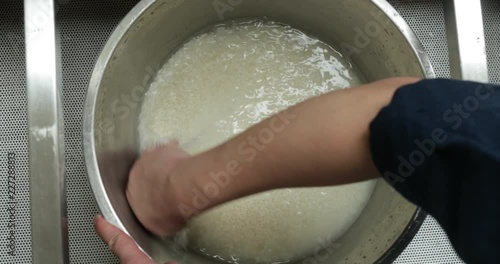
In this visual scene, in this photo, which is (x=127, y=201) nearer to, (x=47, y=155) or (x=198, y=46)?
(x=47, y=155)

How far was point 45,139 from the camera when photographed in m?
0.61

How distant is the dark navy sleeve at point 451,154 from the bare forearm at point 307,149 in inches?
0.9

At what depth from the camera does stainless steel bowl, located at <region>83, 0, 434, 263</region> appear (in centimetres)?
56

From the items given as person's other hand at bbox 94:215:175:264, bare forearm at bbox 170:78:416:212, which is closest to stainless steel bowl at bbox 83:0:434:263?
person's other hand at bbox 94:215:175:264

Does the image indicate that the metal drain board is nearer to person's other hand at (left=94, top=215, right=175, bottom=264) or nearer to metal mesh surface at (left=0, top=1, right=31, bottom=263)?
metal mesh surface at (left=0, top=1, right=31, bottom=263)

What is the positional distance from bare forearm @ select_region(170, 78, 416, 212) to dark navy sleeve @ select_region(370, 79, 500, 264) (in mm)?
23

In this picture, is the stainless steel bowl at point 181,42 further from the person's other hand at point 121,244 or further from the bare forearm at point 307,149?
the bare forearm at point 307,149

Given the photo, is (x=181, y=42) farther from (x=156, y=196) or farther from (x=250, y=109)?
(x=156, y=196)

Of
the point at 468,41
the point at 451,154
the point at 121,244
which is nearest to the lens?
the point at 451,154

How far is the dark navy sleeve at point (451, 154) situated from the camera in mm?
350

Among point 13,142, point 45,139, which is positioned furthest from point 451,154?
point 13,142

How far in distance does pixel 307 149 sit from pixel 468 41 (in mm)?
354

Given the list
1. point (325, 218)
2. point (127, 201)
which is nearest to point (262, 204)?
point (325, 218)

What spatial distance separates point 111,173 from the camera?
23.5 inches
